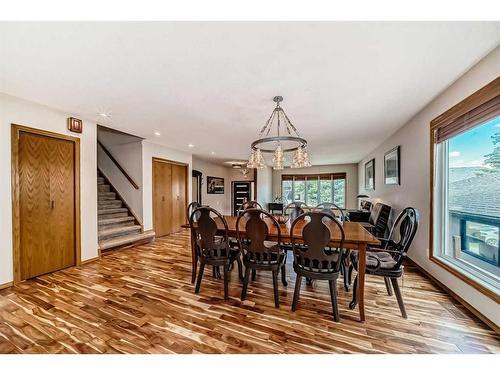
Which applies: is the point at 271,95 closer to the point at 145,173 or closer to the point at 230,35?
the point at 230,35

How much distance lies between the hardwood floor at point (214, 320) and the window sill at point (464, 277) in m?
0.28

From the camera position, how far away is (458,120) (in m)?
2.15

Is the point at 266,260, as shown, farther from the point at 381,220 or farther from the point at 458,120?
the point at 381,220

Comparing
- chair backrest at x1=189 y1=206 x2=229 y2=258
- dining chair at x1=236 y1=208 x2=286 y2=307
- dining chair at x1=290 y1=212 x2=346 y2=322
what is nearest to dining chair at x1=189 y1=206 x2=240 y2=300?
chair backrest at x1=189 y1=206 x2=229 y2=258

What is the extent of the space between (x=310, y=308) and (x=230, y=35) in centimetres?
241

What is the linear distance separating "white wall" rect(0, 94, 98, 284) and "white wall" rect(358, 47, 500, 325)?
483 cm

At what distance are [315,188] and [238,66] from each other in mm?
8284

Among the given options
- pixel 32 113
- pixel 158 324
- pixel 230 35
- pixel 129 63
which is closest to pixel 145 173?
pixel 32 113

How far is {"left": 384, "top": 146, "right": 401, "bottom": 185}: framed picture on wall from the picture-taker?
12.3 feet

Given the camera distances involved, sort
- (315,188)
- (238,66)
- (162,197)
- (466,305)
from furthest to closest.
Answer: (315,188)
(162,197)
(466,305)
(238,66)

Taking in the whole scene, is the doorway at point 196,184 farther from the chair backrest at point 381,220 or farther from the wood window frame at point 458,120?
the wood window frame at point 458,120

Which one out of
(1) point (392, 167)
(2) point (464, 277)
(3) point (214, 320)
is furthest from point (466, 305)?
(1) point (392, 167)

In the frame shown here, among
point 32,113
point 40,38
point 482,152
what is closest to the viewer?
point 40,38
